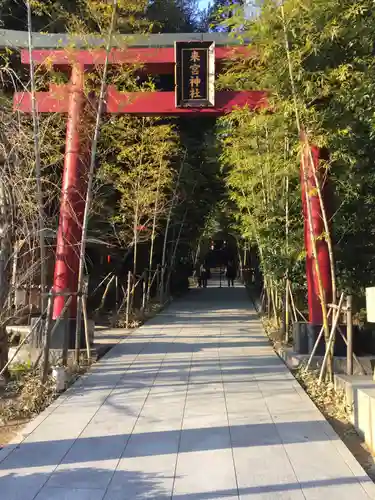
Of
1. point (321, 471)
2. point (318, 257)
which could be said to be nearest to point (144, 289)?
point (318, 257)

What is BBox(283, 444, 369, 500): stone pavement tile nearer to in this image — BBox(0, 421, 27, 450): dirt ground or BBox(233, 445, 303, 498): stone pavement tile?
BBox(233, 445, 303, 498): stone pavement tile

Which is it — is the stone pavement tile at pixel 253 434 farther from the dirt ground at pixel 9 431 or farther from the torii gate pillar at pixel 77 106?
the torii gate pillar at pixel 77 106

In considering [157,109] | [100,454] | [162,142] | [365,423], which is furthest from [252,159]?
[100,454]

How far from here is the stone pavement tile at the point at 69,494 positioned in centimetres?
272

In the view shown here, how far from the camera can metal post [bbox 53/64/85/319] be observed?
6926 mm

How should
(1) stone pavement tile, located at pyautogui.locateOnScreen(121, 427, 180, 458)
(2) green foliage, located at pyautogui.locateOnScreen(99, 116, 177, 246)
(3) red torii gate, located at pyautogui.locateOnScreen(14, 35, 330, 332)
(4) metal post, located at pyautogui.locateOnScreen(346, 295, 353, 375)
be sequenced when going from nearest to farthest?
(1) stone pavement tile, located at pyautogui.locateOnScreen(121, 427, 180, 458) < (4) metal post, located at pyautogui.locateOnScreen(346, 295, 353, 375) < (3) red torii gate, located at pyautogui.locateOnScreen(14, 35, 330, 332) < (2) green foliage, located at pyautogui.locateOnScreen(99, 116, 177, 246)

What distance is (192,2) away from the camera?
18375mm

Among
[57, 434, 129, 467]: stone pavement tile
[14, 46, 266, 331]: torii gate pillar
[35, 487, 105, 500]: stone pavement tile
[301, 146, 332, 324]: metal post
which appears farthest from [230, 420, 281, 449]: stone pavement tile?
[14, 46, 266, 331]: torii gate pillar

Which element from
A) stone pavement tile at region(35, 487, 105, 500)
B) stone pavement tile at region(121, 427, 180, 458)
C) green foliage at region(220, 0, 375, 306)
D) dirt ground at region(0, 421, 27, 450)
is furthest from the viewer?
green foliage at region(220, 0, 375, 306)

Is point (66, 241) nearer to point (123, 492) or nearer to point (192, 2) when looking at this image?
point (123, 492)

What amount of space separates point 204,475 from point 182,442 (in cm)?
57

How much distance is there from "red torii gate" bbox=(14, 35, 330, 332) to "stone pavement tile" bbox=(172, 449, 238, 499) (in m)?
3.46

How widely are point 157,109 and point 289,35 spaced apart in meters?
2.59

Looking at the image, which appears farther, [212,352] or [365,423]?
[212,352]
